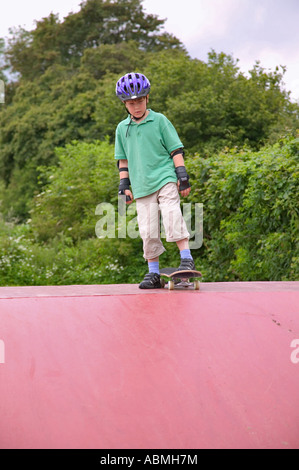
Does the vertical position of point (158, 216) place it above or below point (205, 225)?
above

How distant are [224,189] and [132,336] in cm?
482

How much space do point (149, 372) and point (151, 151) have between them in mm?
2230

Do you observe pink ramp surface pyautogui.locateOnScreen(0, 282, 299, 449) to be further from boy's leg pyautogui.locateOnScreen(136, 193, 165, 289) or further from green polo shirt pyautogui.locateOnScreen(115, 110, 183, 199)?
green polo shirt pyautogui.locateOnScreen(115, 110, 183, 199)

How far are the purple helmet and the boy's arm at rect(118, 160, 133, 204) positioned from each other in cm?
60

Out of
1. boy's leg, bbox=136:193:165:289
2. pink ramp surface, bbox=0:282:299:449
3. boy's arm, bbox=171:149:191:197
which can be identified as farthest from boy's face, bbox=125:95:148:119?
pink ramp surface, bbox=0:282:299:449

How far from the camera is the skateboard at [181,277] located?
4711 millimetres

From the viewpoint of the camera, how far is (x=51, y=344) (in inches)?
137

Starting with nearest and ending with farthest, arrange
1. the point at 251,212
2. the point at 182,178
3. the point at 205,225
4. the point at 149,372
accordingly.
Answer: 1. the point at 149,372
2. the point at 182,178
3. the point at 251,212
4. the point at 205,225

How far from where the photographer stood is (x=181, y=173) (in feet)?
16.1

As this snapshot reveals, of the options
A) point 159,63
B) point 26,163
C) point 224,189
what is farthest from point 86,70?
point 224,189

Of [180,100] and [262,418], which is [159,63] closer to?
[180,100]

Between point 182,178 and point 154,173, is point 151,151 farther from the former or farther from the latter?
point 182,178

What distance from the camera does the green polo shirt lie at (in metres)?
4.94

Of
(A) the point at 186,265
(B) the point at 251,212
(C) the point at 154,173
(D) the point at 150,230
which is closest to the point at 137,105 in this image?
(C) the point at 154,173
